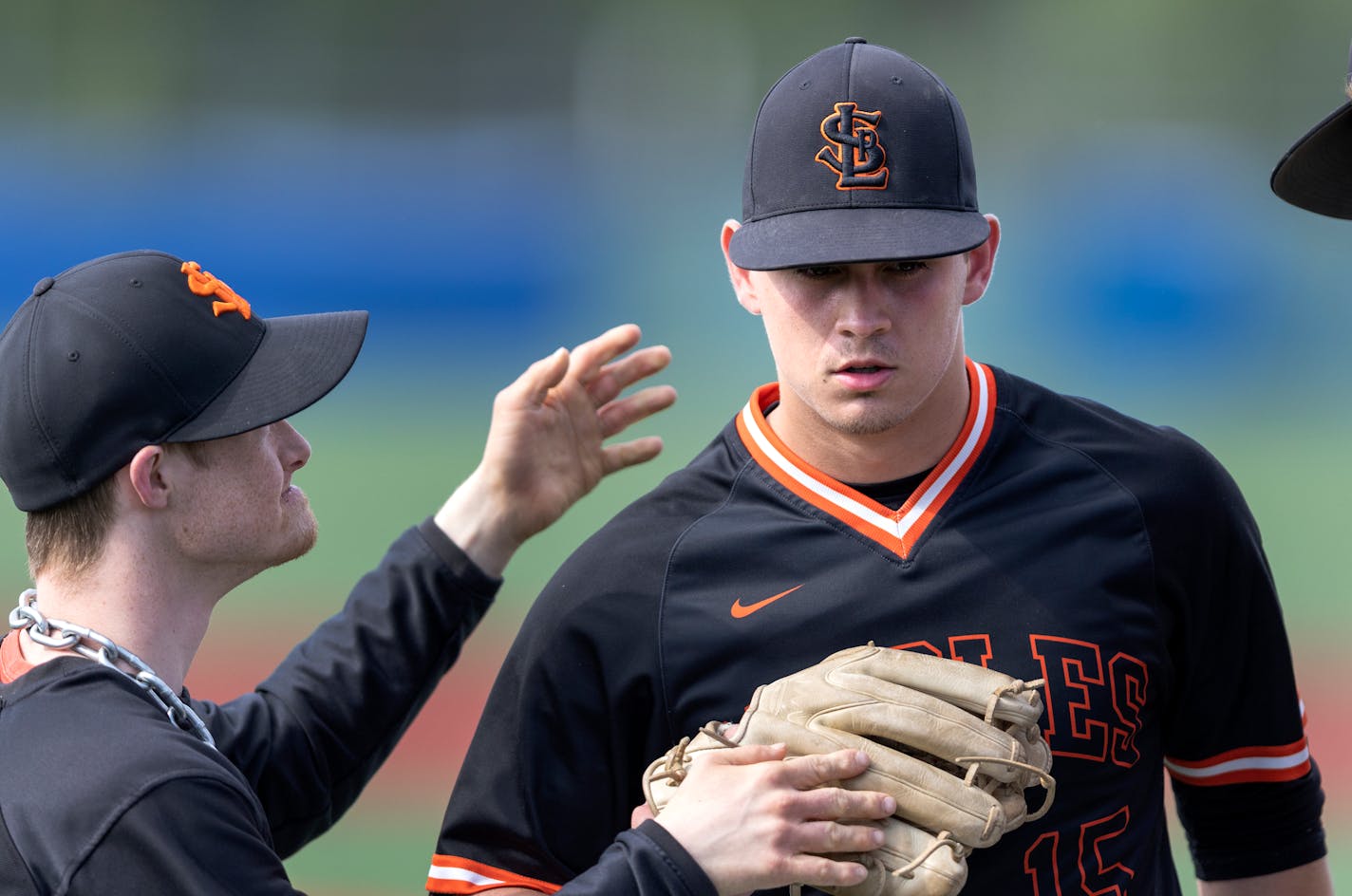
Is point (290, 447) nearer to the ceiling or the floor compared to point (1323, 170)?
nearer to the floor

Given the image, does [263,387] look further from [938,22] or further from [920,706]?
[938,22]

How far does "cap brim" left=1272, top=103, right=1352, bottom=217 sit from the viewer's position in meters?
2.39

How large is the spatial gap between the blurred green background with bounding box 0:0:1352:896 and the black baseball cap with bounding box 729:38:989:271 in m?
8.82

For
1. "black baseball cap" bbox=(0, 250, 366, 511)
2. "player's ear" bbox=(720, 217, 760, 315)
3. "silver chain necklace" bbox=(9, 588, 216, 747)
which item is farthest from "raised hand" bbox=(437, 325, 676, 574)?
"silver chain necklace" bbox=(9, 588, 216, 747)

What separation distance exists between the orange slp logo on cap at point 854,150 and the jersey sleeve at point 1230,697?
0.63 m

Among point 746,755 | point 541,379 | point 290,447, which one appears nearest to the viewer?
point 746,755

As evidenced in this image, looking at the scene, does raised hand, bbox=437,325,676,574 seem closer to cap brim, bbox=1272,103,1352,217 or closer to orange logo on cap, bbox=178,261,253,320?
orange logo on cap, bbox=178,261,253,320

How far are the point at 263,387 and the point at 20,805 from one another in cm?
66

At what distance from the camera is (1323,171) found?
2.46m

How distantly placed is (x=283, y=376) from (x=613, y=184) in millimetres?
11437

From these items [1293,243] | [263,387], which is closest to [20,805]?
[263,387]

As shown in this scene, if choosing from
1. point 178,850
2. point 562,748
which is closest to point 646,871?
point 562,748

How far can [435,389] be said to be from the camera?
13086 mm

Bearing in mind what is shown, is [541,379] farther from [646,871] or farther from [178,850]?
[178,850]
